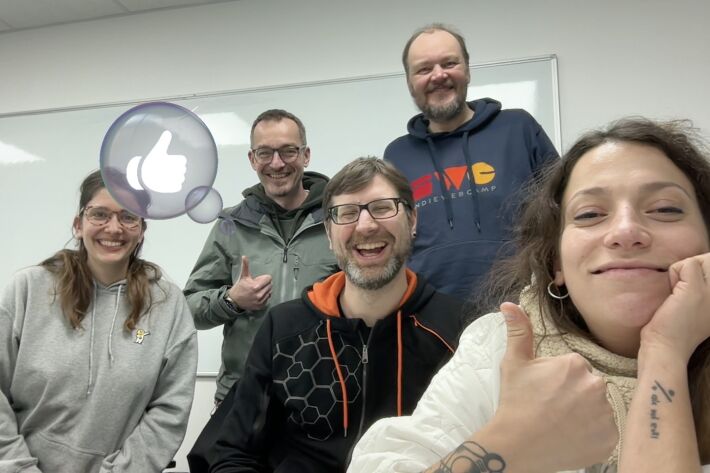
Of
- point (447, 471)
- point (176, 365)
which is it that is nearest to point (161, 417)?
point (176, 365)

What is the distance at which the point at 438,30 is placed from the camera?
194cm

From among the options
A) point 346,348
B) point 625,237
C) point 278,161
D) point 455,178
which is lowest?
point 346,348

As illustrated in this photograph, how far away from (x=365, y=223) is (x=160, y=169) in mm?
567

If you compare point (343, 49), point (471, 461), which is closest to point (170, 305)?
point (471, 461)

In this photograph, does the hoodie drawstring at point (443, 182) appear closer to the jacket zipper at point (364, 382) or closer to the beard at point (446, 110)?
the beard at point (446, 110)

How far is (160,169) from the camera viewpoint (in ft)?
3.88

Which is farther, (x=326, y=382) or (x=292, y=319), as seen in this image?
(x=292, y=319)

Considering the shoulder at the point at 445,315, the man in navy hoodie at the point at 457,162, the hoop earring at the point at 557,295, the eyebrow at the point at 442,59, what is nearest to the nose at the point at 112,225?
the man in navy hoodie at the point at 457,162

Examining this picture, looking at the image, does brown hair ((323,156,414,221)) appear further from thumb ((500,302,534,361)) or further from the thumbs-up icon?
thumb ((500,302,534,361))

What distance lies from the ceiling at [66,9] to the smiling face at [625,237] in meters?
2.80

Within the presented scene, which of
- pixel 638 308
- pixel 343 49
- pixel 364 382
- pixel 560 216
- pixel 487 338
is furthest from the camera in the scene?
pixel 343 49

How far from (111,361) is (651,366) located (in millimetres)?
1591

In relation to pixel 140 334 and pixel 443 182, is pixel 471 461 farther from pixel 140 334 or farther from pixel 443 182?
pixel 140 334

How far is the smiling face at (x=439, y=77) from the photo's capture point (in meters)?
1.88
